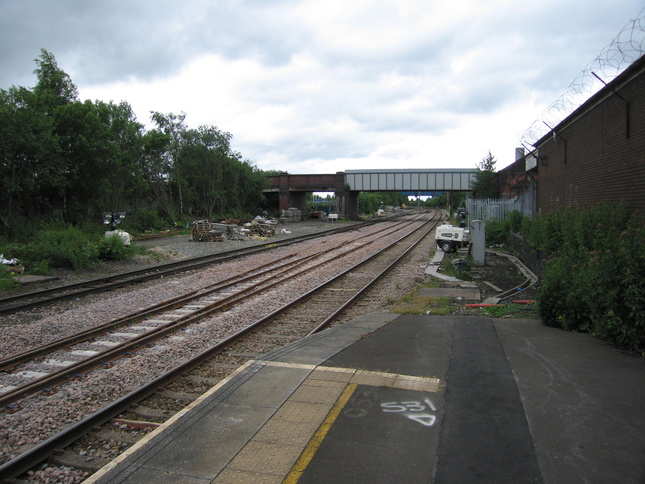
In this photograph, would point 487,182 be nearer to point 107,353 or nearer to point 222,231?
point 222,231

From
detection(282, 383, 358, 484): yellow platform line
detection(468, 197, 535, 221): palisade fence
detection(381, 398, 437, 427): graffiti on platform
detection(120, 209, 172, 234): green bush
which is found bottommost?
detection(282, 383, 358, 484): yellow platform line

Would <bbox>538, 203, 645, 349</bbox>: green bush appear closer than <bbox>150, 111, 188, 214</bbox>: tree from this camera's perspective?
Yes

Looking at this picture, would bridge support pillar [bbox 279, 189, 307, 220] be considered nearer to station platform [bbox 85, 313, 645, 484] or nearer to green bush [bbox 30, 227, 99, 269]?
green bush [bbox 30, 227, 99, 269]

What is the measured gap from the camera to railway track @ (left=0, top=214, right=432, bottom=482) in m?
4.15

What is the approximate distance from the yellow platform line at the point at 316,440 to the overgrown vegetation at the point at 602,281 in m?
3.80

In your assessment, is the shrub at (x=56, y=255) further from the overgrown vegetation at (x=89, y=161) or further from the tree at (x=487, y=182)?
the tree at (x=487, y=182)

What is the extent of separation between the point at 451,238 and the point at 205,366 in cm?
1720

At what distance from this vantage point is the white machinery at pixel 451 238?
2133 cm

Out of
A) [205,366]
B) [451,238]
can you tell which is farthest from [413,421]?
[451,238]

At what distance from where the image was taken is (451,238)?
70.4 ft

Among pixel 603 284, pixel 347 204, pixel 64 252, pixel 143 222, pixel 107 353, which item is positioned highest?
pixel 347 204

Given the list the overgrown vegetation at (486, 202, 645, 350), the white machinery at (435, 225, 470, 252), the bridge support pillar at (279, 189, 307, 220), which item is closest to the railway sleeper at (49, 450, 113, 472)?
the overgrown vegetation at (486, 202, 645, 350)

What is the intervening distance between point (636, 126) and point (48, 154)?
25.3 m

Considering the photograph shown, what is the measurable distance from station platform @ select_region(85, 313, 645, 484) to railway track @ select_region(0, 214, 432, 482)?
0.79 m
